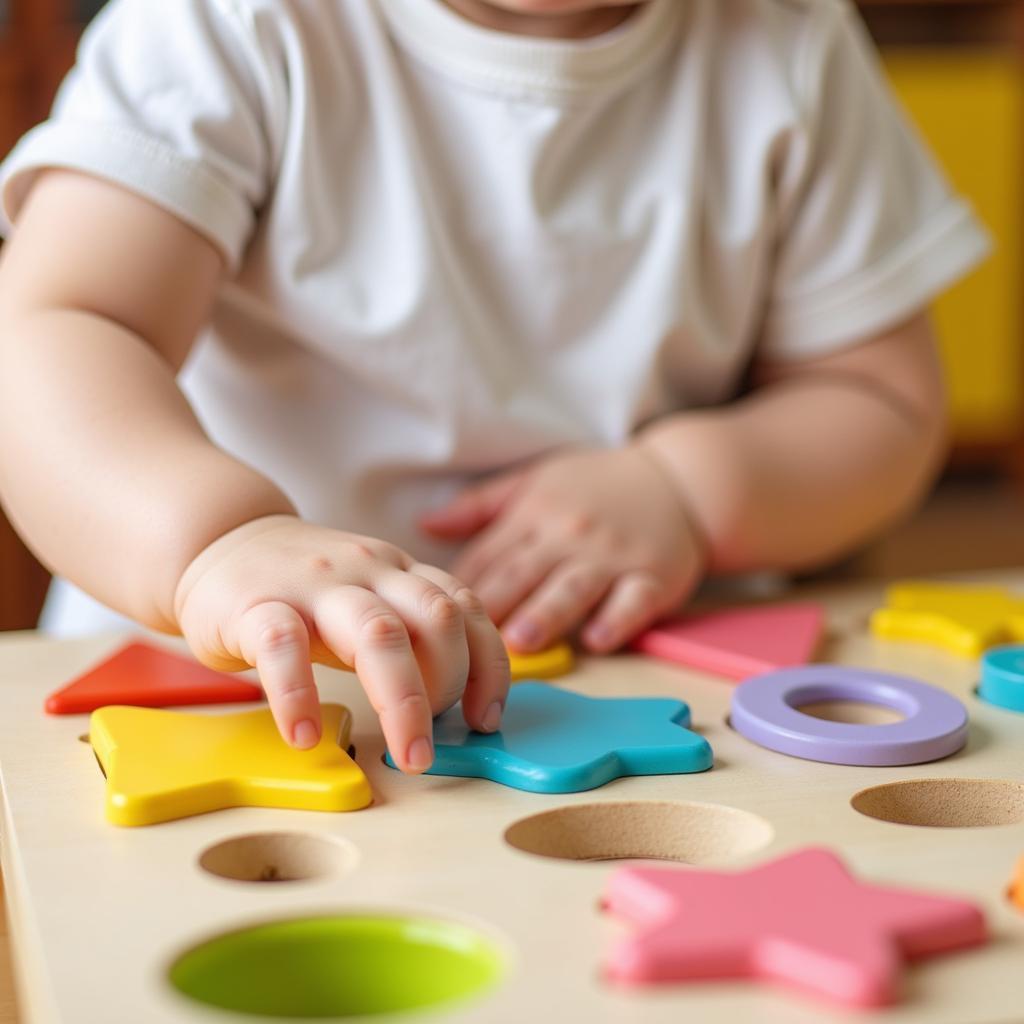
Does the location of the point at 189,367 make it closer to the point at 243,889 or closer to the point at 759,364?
the point at 759,364

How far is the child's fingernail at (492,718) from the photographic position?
402mm

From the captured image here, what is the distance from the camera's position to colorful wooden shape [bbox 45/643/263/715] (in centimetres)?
45

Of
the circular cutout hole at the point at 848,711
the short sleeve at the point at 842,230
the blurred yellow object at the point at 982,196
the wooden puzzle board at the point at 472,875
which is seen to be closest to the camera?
the wooden puzzle board at the point at 472,875

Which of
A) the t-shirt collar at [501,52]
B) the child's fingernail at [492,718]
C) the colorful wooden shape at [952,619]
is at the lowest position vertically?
the colorful wooden shape at [952,619]

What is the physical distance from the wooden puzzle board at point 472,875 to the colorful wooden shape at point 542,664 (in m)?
0.07

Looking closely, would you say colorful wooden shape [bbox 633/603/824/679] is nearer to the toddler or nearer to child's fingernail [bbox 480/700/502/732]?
the toddler

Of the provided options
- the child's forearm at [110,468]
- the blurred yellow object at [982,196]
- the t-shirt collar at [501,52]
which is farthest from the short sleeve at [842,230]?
the blurred yellow object at [982,196]

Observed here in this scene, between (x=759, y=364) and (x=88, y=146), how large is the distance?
361 millimetres

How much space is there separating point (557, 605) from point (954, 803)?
0.19m

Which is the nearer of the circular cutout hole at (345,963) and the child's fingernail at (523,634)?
the circular cutout hole at (345,963)

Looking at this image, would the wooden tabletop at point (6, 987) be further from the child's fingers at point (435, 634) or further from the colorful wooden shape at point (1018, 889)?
the colorful wooden shape at point (1018, 889)

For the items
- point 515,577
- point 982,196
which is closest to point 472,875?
point 515,577

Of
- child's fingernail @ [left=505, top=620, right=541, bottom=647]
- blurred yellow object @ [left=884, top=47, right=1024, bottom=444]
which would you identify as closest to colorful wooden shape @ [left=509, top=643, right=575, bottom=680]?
child's fingernail @ [left=505, top=620, right=541, bottom=647]

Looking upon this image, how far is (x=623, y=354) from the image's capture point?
0.68m
